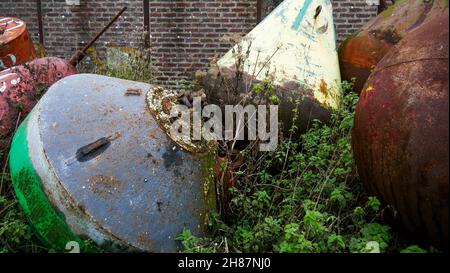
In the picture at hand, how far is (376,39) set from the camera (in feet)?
14.4

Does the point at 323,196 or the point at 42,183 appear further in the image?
the point at 323,196

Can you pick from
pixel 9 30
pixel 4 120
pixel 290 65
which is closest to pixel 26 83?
pixel 4 120

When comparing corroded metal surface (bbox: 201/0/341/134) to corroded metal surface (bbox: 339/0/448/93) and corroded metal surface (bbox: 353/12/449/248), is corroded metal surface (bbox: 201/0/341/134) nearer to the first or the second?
corroded metal surface (bbox: 339/0/448/93)

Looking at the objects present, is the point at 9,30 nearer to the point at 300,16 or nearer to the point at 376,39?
the point at 300,16

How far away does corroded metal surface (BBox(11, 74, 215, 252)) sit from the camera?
257 cm

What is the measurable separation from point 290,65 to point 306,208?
1632 millimetres

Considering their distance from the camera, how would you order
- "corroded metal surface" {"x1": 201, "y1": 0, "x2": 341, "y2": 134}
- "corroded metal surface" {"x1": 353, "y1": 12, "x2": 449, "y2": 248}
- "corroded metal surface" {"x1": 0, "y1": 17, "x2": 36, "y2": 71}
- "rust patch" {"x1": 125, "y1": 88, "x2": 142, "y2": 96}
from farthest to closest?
"corroded metal surface" {"x1": 0, "y1": 17, "x2": 36, "y2": 71}, "corroded metal surface" {"x1": 201, "y1": 0, "x2": 341, "y2": 134}, "rust patch" {"x1": 125, "y1": 88, "x2": 142, "y2": 96}, "corroded metal surface" {"x1": 353, "y1": 12, "x2": 449, "y2": 248}

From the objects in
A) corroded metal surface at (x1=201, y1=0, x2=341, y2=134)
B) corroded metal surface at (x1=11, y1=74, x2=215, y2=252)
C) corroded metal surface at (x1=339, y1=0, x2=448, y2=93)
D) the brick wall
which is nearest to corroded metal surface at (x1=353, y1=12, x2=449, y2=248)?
corroded metal surface at (x1=11, y1=74, x2=215, y2=252)

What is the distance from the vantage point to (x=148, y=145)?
108 inches

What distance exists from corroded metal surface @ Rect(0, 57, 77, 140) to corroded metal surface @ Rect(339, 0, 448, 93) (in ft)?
8.79

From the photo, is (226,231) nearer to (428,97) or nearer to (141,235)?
(141,235)
